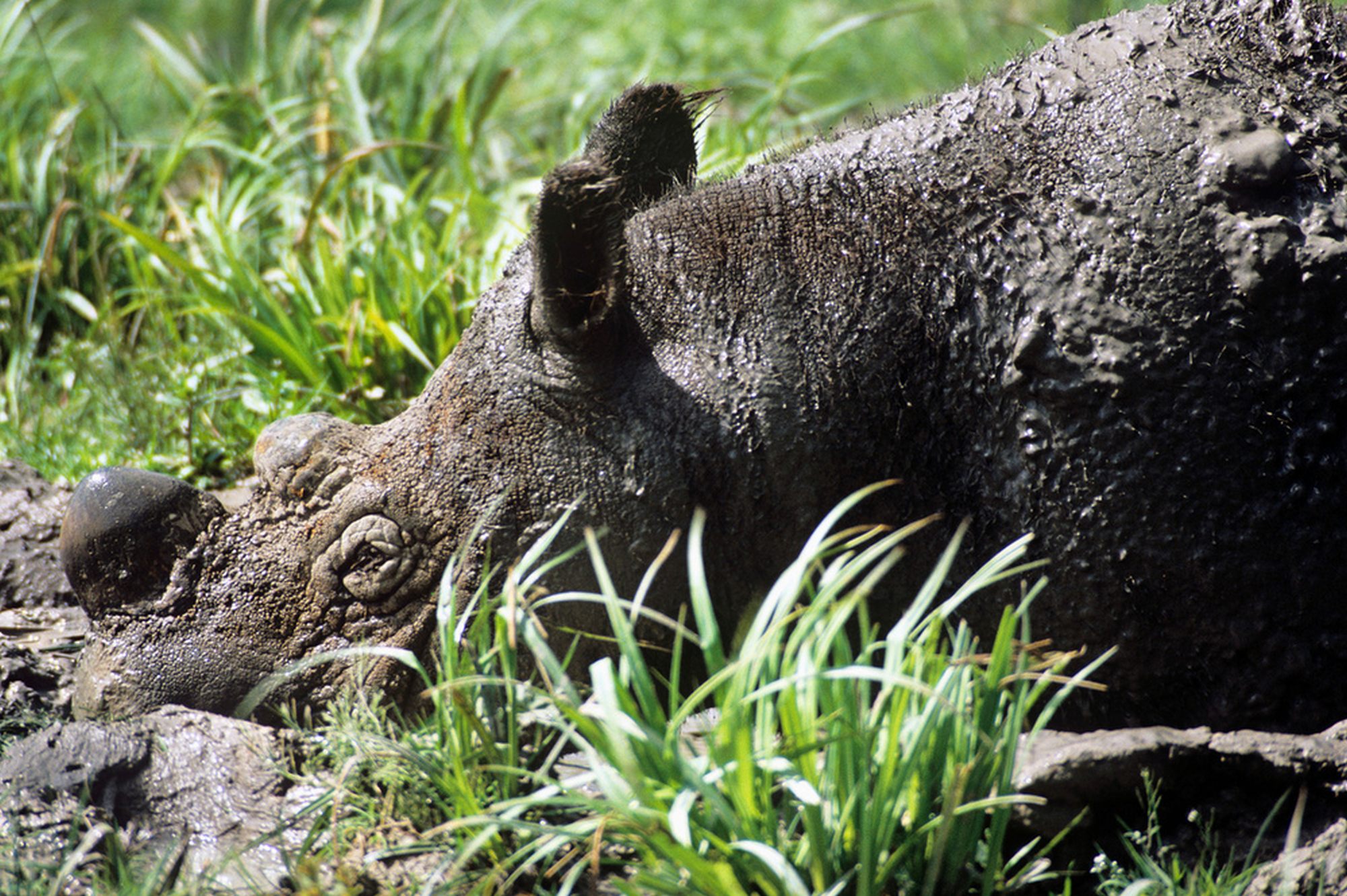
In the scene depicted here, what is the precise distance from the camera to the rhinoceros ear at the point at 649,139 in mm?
3006

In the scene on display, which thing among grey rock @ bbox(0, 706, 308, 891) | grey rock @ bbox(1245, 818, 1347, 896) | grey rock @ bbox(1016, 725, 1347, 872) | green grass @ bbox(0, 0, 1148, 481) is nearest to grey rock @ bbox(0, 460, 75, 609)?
green grass @ bbox(0, 0, 1148, 481)

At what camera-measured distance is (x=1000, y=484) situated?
2.60 meters

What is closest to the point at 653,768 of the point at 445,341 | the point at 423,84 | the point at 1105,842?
the point at 1105,842

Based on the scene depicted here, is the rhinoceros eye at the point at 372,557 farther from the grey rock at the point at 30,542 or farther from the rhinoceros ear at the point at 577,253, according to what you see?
the grey rock at the point at 30,542

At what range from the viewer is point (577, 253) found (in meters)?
2.61

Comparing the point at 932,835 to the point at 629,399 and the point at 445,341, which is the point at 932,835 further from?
the point at 445,341

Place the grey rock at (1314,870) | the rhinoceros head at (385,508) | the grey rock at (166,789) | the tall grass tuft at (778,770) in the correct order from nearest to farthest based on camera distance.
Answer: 1. the tall grass tuft at (778,770)
2. the grey rock at (1314,870)
3. the grey rock at (166,789)
4. the rhinoceros head at (385,508)

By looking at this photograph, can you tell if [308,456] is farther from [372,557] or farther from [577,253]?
[577,253]

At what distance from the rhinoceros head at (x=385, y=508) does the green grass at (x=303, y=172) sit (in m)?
1.09

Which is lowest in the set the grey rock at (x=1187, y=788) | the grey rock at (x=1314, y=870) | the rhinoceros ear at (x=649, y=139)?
the grey rock at (x=1314, y=870)

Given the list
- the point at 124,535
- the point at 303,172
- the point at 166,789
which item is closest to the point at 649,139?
the point at 124,535

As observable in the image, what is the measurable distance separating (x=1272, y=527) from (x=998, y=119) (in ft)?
3.59

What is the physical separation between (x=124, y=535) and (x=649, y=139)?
163 cm

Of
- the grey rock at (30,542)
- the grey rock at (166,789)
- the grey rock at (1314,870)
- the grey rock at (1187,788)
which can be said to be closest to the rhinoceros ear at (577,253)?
the grey rock at (166,789)
